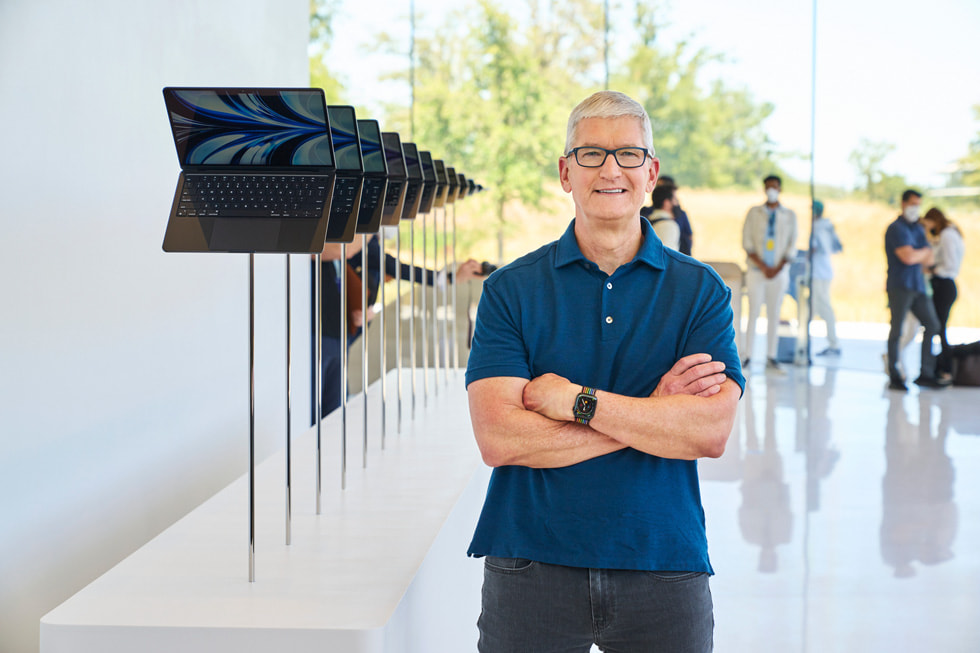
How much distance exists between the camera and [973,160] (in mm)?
8734

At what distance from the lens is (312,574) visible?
181cm

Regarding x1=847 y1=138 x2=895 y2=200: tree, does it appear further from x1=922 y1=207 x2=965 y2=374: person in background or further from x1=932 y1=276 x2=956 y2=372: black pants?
x1=932 y1=276 x2=956 y2=372: black pants

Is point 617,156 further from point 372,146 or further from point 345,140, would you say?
point 372,146

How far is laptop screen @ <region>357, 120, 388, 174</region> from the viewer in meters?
2.47

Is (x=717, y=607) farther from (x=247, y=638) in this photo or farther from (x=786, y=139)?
(x=786, y=139)

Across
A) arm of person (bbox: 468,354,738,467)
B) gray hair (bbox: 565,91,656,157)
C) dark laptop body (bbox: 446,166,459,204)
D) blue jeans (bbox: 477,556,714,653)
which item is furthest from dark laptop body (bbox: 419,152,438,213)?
blue jeans (bbox: 477,556,714,653)

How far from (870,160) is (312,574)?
8.75 m

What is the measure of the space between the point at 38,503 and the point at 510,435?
1.33 m

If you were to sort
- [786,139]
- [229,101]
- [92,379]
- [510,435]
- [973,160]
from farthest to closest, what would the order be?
[786,139], [973,160], [92,379], [229,101], [510,435]

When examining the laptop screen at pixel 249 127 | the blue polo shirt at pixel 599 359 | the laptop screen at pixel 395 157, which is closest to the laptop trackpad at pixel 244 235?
the laptop screen at pixel 249 127

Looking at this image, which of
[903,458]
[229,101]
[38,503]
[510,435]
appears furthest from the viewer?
[903,458]

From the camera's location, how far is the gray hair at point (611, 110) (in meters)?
1.51

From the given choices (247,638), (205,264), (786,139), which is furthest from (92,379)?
(786,139)

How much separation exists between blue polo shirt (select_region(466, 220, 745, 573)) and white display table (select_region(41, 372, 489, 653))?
1.09 feet
